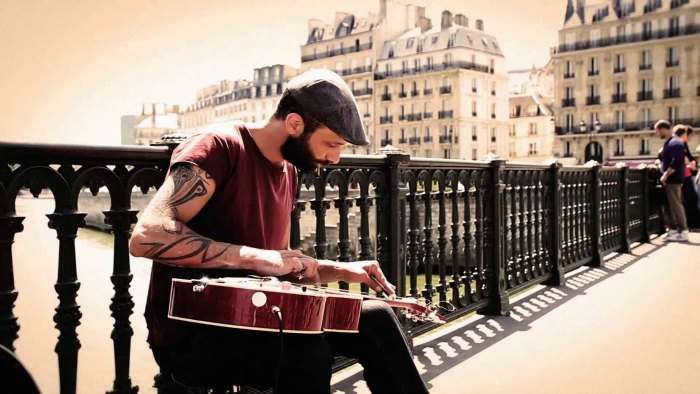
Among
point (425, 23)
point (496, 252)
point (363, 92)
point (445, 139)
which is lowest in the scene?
point (496, 252)

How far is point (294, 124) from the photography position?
2406 mm

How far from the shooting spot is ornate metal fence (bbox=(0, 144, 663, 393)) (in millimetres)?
2533

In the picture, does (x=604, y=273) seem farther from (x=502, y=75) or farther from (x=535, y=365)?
(x=502, y=75)

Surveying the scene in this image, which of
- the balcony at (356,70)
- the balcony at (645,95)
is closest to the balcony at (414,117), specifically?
the balcony at (356,70)

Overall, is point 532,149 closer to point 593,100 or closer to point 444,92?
point 444,92

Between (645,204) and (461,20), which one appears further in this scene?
(461,20)

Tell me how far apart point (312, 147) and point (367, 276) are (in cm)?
57

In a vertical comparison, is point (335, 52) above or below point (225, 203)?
above

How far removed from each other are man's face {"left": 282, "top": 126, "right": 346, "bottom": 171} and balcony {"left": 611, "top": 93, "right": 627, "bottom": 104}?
201 feet

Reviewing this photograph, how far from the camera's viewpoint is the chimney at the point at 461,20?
71625 mm

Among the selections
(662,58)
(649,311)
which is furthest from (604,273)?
(662,58)

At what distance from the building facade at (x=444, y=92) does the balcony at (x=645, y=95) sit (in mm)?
15492

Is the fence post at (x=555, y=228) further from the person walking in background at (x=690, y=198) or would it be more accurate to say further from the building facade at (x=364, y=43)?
the building facade at (x=364, y=43)

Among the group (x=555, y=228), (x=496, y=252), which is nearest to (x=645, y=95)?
(x=555, y=228)
